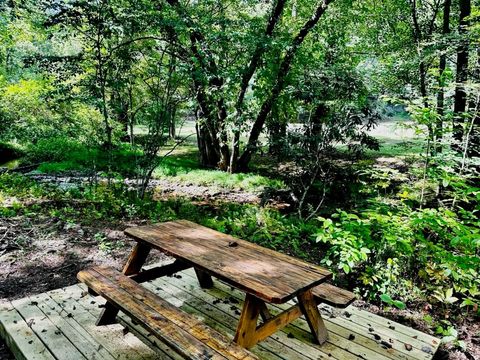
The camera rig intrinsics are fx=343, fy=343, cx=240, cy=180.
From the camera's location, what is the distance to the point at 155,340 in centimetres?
256

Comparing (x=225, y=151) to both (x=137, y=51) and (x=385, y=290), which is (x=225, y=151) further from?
(x=385, y=290)

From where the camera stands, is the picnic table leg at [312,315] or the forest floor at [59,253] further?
the forest floor at [59,253]

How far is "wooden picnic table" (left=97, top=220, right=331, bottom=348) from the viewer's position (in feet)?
6.92

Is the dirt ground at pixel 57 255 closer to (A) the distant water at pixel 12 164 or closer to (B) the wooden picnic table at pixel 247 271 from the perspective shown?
(B) the wooden picnic table at pixel 247 271

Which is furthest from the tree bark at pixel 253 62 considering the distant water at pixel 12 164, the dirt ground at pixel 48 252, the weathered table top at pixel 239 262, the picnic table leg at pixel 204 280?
the distant water at pixel 12 164

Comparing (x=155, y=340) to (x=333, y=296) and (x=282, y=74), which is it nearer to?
(x=333, y=296)

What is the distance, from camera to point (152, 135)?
23.1 feet

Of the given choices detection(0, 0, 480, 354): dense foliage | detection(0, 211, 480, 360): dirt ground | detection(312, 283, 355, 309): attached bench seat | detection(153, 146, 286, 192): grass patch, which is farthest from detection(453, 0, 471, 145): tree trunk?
detection(153, 146, 286, 192): grass patch

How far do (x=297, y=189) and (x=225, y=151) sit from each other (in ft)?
11.2

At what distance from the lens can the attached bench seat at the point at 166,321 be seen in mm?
1801

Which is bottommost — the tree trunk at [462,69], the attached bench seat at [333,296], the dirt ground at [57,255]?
the dirt ground at [57,255]

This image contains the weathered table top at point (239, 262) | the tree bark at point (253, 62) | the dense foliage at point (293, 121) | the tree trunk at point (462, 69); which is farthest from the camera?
the tree bark at point (253, 62)

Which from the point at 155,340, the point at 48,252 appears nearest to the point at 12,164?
the point at 48,252

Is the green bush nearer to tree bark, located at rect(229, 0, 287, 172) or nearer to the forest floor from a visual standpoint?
the forest floor
